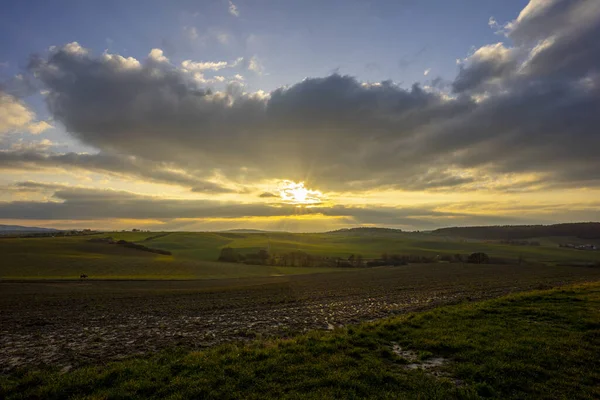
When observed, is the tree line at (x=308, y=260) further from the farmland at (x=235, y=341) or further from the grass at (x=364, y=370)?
the grass at (x=364, y=370)

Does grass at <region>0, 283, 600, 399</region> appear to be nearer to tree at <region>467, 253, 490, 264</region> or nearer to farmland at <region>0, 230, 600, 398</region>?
farmland at <region>0, 230, 600, 398</region>

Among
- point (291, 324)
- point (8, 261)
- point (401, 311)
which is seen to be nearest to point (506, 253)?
point (401, 311)

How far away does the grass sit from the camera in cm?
940

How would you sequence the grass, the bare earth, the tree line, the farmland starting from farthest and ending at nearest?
the tree line < the bare earth < the farmland < the grass

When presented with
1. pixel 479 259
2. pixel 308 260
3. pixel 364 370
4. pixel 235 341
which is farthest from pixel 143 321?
pixel 479 259

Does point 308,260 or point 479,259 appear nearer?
point 308,260

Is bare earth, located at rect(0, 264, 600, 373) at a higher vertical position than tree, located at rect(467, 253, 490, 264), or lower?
higher

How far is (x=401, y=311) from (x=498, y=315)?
23.2 ft

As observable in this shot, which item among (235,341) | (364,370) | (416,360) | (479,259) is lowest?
(479,259)

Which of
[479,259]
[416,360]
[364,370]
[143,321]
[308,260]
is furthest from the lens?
[479,259]

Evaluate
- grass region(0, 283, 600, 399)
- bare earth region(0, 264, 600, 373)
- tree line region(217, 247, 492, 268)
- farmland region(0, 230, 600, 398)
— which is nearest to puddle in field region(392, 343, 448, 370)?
farmland region(0, 230, 600, 398)

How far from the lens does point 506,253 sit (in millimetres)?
132750

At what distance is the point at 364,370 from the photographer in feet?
35.6

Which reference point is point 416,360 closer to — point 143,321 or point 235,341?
point 235,341
